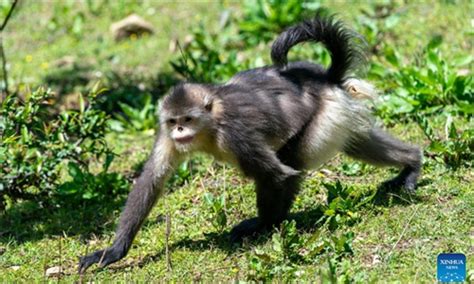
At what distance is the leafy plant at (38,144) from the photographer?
700 cm

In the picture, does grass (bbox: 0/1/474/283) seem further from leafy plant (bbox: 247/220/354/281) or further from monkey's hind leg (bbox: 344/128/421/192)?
monkey's hind leg (bbox: 344/128/421/192)

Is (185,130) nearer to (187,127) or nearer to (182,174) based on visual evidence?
(187,127)

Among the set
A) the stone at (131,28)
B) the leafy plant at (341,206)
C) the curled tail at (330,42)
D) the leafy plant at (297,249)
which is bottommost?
the stone at (131,28)

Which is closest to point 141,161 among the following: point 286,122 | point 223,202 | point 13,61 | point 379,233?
point 223,202

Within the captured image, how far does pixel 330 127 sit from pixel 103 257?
79.2 inches

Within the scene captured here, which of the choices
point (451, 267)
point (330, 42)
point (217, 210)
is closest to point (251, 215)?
point (217, 210)

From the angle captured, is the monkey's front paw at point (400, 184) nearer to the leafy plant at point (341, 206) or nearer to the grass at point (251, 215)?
the grass at point (251, 215)

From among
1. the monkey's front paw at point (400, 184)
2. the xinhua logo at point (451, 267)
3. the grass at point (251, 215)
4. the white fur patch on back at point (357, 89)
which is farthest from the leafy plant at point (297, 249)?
the white fur patch on back at point (357, 89)

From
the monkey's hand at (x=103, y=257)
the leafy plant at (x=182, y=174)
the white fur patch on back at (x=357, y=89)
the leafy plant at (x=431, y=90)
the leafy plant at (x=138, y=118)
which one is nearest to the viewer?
the monkey's hand at (x=103, y=257)

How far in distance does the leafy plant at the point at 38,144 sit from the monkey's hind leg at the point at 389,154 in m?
2.38

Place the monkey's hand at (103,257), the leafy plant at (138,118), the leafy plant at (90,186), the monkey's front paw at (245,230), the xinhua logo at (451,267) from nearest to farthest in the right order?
the xinhua logo at (451,267)
the monkey's hand at (103,257)
the monkey's front paw at (245,230)
the leafy plant at (90,186)
the leafy plant at (138,118)

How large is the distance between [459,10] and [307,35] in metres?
4.77

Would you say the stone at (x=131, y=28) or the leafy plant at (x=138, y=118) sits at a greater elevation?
the leafy plant at (x=138, y=118)

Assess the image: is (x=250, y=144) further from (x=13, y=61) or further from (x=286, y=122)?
(x=13, y=61)
